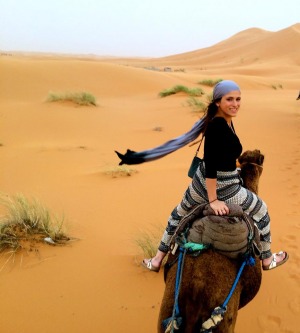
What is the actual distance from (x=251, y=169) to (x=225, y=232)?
3.19 feet

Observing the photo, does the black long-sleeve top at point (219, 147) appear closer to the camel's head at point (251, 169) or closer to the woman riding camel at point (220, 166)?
the woman riding camel at point (220, 166)

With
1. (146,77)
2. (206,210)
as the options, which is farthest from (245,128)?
(146,77)

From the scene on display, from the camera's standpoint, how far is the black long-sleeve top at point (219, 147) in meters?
Result: 2.30

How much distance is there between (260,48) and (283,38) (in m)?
4.91

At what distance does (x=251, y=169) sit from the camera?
288cm

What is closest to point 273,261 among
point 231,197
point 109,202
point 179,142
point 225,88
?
point 231,197

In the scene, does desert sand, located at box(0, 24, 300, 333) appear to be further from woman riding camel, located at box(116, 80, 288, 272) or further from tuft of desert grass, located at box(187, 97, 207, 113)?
woman riding camel, located at box(116, 80, 288, 272)

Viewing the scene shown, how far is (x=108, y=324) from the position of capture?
2963 millimetres

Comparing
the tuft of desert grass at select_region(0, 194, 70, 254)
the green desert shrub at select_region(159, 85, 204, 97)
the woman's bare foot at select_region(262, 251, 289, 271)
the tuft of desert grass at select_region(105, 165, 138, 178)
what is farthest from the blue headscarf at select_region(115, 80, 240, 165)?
the green desert shrub at select_region(159, 85, 204, 97)

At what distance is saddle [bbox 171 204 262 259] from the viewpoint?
208 centimetres

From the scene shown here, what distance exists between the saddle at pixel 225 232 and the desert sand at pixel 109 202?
3.97 feet

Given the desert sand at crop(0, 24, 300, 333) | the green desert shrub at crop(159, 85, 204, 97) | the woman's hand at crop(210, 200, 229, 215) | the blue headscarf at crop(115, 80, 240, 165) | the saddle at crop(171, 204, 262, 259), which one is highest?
the blue headscarf at crop(115, 80, 240, 165)

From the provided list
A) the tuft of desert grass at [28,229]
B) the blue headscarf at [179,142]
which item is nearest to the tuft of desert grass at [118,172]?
the tuft of desert grass at [28,229]

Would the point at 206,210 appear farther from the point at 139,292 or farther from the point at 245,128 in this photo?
the point at 245,128
